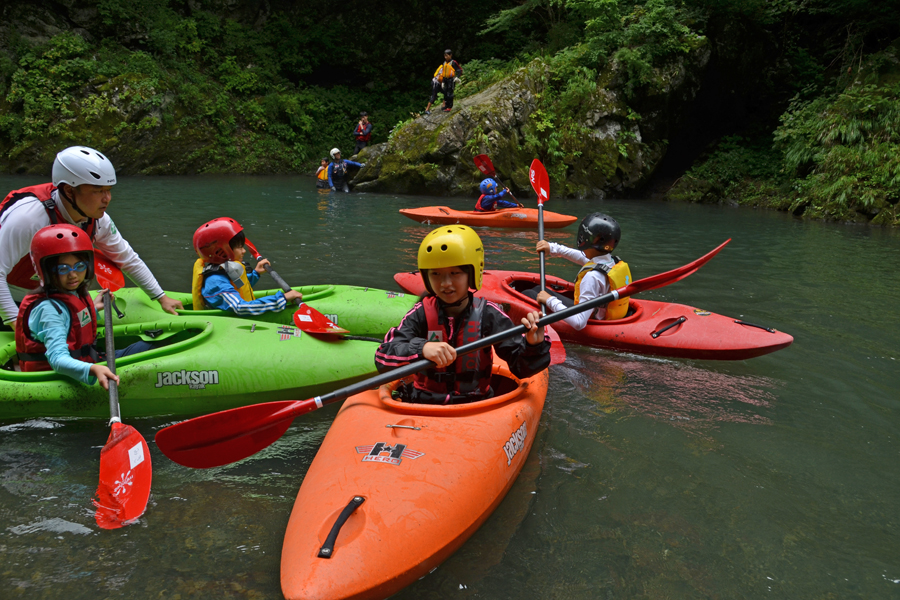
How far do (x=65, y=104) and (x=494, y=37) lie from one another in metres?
13.3

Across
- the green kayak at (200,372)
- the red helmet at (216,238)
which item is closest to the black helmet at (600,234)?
→ the green kayak at (200,372)

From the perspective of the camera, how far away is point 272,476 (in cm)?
278

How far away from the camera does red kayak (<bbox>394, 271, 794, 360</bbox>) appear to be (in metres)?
4.14

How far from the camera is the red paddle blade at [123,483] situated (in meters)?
2.34

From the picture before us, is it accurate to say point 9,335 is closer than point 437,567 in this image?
No

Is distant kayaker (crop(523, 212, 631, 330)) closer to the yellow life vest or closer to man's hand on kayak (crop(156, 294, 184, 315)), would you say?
man's hand on kayak (crop(156, 294, 184, 315))

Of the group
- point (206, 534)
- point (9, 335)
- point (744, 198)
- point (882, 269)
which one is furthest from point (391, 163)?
point (206, 534)

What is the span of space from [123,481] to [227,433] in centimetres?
44

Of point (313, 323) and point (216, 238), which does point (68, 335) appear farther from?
point (313, 323)

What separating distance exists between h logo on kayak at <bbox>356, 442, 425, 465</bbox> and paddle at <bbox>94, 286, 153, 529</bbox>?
88 cm

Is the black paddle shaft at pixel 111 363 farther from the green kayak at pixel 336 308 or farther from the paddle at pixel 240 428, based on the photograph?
the green kayak at pixel 336 308

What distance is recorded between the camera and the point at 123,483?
2404mm

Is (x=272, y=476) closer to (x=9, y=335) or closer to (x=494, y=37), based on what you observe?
(x=9, y=335)

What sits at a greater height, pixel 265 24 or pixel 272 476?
pixel 265 24
